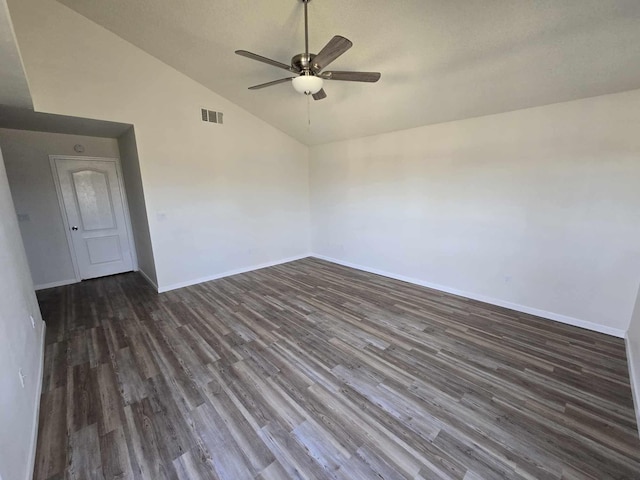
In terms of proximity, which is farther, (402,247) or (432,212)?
(402,247)

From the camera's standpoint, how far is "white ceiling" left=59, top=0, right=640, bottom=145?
2.02 metres

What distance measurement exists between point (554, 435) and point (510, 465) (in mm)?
465

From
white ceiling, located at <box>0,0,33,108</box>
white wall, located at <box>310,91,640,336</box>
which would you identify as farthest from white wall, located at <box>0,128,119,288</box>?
white wall, located at <box>310,91,640,336</box>

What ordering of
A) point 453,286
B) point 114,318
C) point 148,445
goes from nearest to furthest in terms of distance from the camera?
point 148,445 < point 114,318 < point 453,286

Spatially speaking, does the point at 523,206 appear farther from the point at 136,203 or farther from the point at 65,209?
the point at 65,209

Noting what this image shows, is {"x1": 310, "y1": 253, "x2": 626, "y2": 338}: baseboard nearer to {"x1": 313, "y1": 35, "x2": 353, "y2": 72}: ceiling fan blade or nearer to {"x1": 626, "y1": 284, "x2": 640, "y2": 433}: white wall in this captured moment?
{"x1": 626, "y1": 284, "x2": 640, "y2": 433}: white wall

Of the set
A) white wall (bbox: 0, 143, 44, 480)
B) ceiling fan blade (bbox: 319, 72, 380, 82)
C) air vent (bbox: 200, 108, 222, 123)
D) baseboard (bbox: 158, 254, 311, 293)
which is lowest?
baseboard (bbox: 158, 254, 311, 293)

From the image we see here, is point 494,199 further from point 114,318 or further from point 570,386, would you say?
point 114,318

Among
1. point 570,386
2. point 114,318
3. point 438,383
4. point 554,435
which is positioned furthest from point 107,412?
point 570,386

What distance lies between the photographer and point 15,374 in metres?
1.55

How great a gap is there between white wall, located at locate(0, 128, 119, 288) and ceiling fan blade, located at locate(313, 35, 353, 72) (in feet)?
15.0

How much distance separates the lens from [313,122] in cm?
455

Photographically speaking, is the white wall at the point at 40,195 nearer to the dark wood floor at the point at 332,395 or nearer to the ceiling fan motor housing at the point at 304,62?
the dark wood floor at the point at 332,395

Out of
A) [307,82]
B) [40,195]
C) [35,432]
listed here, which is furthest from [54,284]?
[307,82]
